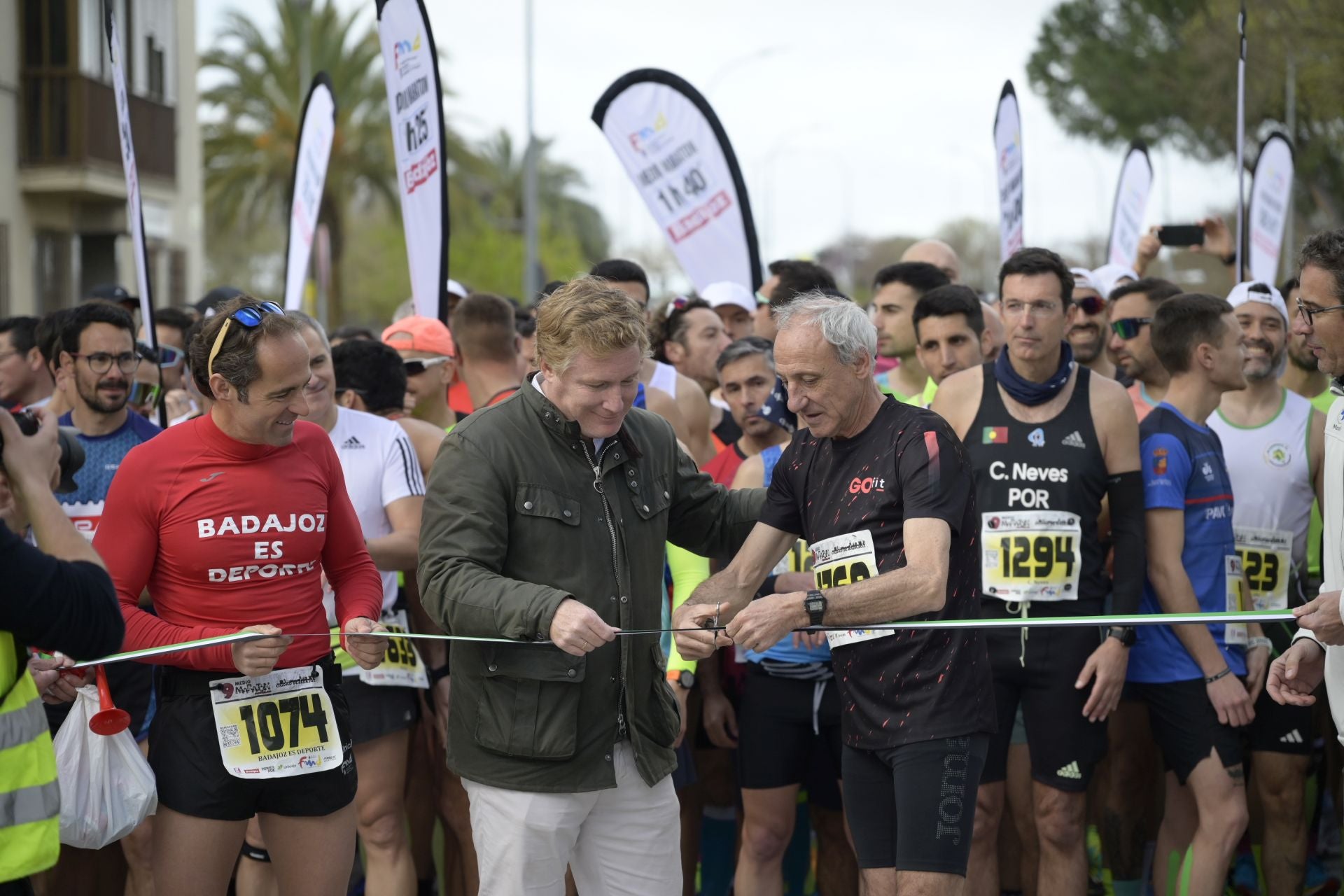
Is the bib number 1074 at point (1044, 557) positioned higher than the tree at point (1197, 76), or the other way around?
the tree at point (1197, 76)

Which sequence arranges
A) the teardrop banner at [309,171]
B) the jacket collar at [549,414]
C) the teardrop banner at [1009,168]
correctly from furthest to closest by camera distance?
the teardrop banner at [1009,168] → the teardrop banner at [309,171] → the jacket collar at [549,414]

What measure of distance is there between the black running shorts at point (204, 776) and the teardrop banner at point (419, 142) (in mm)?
3670

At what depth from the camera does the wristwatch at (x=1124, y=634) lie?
514 cm

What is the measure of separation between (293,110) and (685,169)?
22.5 m

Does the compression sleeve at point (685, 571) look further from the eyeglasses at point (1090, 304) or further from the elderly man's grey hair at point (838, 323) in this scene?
the eyeglasses at point (1090, 304)

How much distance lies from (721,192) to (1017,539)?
4867mm

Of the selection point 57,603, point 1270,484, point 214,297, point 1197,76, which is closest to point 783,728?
point 1270,484

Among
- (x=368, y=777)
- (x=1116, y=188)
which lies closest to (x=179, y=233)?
(x=1116, y=188)

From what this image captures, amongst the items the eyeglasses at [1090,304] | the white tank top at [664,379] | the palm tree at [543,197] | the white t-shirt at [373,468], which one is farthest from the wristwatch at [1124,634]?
the palm tree at [543,197]

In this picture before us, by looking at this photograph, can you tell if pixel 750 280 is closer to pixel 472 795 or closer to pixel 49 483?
pixel 472 795

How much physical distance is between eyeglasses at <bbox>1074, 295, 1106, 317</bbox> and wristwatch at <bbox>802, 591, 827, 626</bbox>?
3722 millimetres

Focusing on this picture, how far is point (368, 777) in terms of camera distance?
5.15 m

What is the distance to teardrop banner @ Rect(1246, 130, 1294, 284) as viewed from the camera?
34.0 ft

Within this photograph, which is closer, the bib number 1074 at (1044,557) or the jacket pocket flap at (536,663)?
the jacket pocket flap at (536,663)
